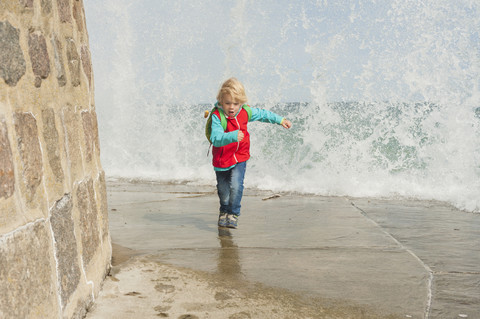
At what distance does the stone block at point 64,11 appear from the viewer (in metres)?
1.94

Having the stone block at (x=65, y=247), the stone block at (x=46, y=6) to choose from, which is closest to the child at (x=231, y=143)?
the stone block at (x=65, y=247)

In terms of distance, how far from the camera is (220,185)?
4.22 metres

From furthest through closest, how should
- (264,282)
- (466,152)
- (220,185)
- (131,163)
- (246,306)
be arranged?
(131,163) → (466,152) → (220,185) → (264,282) → (246,306)

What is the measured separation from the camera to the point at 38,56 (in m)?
1.61

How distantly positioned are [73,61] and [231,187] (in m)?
2.23

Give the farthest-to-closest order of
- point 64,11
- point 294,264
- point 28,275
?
point 294,264 → point 64,11 → point 28,275

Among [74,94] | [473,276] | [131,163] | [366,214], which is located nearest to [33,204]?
[74,94]

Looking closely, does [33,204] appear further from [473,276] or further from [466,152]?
[466,152]

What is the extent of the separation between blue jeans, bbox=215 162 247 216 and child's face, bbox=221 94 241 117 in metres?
0.46

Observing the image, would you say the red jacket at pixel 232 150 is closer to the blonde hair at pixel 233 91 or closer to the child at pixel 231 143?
the child at pixel 231 143

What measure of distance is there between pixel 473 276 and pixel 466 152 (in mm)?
5810

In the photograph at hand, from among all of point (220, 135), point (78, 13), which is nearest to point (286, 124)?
point (220, 135)

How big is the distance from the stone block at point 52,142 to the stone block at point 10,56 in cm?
25

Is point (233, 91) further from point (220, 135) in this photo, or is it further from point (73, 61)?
point (73, 61)
